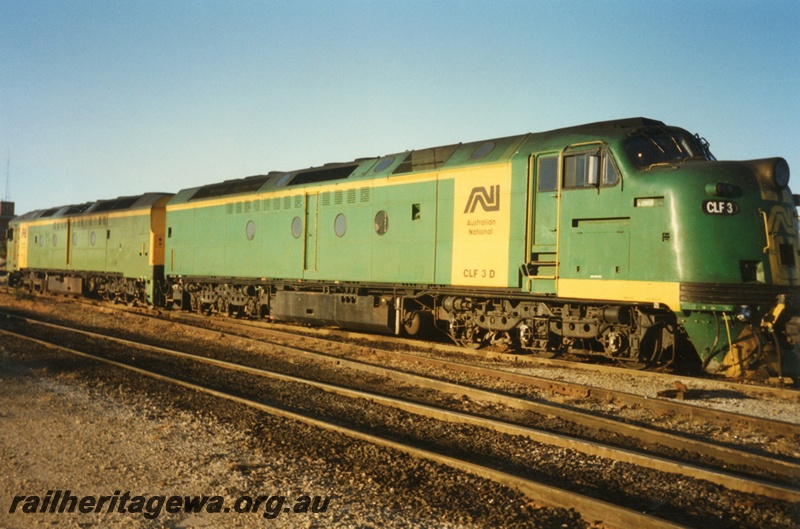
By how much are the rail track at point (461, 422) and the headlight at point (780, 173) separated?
5.22 m

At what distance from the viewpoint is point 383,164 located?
15.8 metres

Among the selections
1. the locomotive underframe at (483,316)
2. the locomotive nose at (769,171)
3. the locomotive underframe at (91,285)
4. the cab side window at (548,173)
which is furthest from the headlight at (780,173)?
the locomotive underframe at (91,285)

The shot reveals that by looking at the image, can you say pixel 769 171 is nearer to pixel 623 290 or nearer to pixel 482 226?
pixel 623 290

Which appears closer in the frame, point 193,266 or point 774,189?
point 774,189

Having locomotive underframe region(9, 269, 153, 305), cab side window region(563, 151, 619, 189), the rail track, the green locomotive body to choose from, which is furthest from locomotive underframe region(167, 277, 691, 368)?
locomotive underframe region(9, 269, 153, 305)

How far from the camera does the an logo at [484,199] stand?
12.8 m

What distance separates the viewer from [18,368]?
12336mm

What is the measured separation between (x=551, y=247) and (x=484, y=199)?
182 cm

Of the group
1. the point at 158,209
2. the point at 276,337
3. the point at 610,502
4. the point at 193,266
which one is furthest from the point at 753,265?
the point at 158,209

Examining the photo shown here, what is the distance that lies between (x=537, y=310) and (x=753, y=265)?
12.0 feet

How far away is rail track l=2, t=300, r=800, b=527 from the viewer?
5.60m

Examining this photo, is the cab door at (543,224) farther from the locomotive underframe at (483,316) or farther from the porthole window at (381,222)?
the porthole window at (381,222)

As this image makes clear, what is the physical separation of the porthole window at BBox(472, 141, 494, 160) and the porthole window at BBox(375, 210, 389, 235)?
273cm

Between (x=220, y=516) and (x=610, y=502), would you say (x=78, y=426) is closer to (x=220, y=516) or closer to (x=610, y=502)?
(x=220, y=516)
